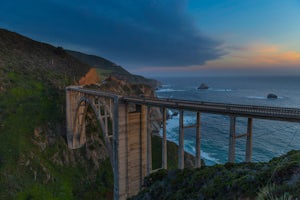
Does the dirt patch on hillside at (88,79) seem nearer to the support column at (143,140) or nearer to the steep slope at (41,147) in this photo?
the steep slope at (41,147)

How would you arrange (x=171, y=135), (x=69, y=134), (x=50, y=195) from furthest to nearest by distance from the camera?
(x=171, y=135) < (x=69, y=134) < (x=50, y=195)

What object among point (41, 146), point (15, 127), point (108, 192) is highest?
point (15, 127)

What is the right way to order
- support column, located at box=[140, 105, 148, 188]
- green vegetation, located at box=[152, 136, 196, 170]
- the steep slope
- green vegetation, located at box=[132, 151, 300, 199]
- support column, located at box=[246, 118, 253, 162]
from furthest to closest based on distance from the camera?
green vegetation, located at box=[152, 136, 196, 170] < the steep slope < support column, located at box=[140, 105, 148, 188] < support column, located at box=[246, 118, 253, 162] < green vegetation, located at box=[132, 151, 300, 199]

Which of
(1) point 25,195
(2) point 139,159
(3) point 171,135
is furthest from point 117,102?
(3) point 171,135

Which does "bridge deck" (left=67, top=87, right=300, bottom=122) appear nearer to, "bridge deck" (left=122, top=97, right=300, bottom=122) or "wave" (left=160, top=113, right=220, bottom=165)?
"bridge deck" (left=122, top=97, right=300, bottom=122)

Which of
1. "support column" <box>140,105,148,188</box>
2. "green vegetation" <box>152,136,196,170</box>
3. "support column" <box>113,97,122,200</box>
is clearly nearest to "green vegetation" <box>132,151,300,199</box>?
"support column" <box>113,97,122,200</box>

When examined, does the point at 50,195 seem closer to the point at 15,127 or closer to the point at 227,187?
the point at 15,127

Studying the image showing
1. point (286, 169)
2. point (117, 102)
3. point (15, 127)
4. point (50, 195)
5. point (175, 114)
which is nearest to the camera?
point (286, 169)

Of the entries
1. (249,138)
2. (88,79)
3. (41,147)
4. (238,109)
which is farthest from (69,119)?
(249,138)
